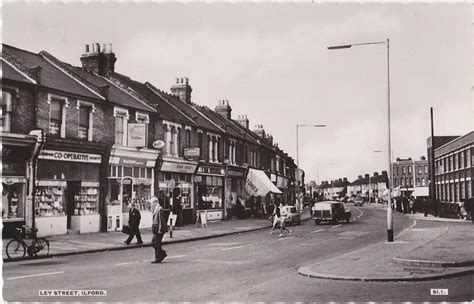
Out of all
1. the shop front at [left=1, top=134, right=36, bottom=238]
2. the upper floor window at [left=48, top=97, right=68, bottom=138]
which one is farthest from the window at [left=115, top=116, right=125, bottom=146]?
the shop front at [left=1, top=134, right=36, bottom=238]

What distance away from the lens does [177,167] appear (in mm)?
32344

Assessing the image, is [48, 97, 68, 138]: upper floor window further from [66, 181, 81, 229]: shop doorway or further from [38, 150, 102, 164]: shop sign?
[66, 181, 81, 229]: shop doorway

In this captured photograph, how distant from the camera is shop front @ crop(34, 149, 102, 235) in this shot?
22.4m

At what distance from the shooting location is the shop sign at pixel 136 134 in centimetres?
2722

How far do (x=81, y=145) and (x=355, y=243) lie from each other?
40.6 ft

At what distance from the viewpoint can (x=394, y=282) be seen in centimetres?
1072

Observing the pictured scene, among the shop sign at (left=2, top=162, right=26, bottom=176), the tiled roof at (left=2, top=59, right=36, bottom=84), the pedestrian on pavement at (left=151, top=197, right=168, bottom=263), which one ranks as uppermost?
the tiled roof at (left=2, top=59, right=36, bottom=84)

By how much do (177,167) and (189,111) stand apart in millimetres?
8186

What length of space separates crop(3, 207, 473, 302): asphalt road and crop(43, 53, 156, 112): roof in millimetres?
11175

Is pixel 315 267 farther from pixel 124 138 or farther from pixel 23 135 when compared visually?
pixel 124 138

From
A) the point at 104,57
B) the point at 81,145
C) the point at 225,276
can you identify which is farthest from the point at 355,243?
the point at 104,57

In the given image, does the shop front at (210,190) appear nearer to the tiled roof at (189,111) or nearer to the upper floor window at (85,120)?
the tiled roof at (189,111)

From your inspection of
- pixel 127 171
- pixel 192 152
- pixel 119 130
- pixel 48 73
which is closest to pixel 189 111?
pixel 192 152

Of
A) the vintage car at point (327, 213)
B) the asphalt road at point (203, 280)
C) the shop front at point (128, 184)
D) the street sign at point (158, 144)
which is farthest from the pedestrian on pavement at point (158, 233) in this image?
the vintage car at point (327, 213)
